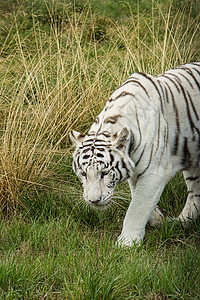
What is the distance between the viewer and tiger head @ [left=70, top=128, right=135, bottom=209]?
2637mm

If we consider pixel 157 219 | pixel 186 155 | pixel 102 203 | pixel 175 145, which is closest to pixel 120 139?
pixel 102 203

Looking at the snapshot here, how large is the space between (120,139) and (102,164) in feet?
0.58

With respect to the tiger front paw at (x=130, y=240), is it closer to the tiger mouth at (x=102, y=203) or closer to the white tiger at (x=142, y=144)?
the white tiger at (x=142, y=144)

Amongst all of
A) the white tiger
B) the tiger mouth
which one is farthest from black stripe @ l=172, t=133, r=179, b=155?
the tiger mouth

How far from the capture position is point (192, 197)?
345cm

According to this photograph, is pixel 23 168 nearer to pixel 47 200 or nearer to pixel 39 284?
pixel 47 200

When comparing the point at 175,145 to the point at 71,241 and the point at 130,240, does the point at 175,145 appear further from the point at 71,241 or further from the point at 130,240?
the point at 71,241

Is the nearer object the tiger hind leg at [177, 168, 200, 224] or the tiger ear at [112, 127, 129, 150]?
the tiger ear at [112, 127, 129, 150]

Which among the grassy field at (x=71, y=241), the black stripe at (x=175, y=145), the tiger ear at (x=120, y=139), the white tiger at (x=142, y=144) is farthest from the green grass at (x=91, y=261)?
the tiger ear at (x=120, y=139)

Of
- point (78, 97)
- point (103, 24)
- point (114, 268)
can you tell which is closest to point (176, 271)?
point (114, 268)

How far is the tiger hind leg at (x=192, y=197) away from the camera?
338cm

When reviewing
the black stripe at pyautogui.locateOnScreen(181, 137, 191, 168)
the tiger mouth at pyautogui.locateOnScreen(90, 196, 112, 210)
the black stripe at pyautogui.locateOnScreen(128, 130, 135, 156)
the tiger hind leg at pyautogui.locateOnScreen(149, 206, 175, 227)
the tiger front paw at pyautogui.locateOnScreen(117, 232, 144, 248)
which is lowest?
the tiger hind leg at pyautogui.locateOnScreen(149, 206, 175, 227)

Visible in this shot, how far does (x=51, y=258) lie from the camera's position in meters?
2.79

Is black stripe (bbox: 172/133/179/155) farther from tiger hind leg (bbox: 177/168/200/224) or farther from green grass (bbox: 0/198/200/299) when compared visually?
green grass (bbox: 0/198/200/299)
